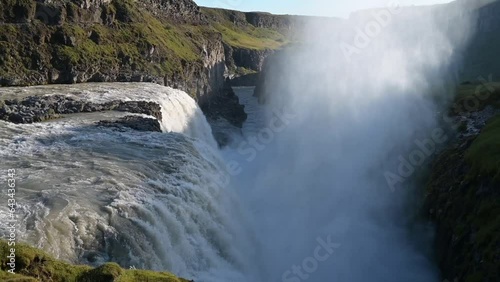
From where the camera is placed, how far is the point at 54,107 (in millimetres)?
37938

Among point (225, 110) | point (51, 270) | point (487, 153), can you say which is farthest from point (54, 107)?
point (225, 110)

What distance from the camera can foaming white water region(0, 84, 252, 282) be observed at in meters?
17.6

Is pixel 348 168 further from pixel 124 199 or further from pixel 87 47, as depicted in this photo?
pixel 87 47

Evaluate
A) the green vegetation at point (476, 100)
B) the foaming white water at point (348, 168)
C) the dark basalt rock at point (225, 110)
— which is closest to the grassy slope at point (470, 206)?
the foaming white water at point (348, 168)

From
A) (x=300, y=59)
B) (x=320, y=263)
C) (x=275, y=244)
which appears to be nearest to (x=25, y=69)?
(x=275, y=244)

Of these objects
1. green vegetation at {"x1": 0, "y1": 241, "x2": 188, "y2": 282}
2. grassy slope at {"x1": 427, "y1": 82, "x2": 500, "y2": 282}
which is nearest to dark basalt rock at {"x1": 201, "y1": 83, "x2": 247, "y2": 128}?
grassy slope at {"x1": 427, "y1": 82, "x2": 500, "y2": 282}

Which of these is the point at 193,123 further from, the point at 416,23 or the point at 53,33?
the point at 416,23

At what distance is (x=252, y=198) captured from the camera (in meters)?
39.9

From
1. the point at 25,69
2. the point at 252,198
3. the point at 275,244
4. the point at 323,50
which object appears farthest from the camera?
the point at 323,50

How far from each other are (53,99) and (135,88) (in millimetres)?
15271

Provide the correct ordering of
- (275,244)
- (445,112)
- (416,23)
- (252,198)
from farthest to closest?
1. (416,23)
2. (445,112)
3. (252,198)
4. (275,244)

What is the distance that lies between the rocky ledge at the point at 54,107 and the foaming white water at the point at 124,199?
1558mm

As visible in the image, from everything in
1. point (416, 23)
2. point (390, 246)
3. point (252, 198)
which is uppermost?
point (416, 23)

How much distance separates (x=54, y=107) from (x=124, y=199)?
67.4 feet
